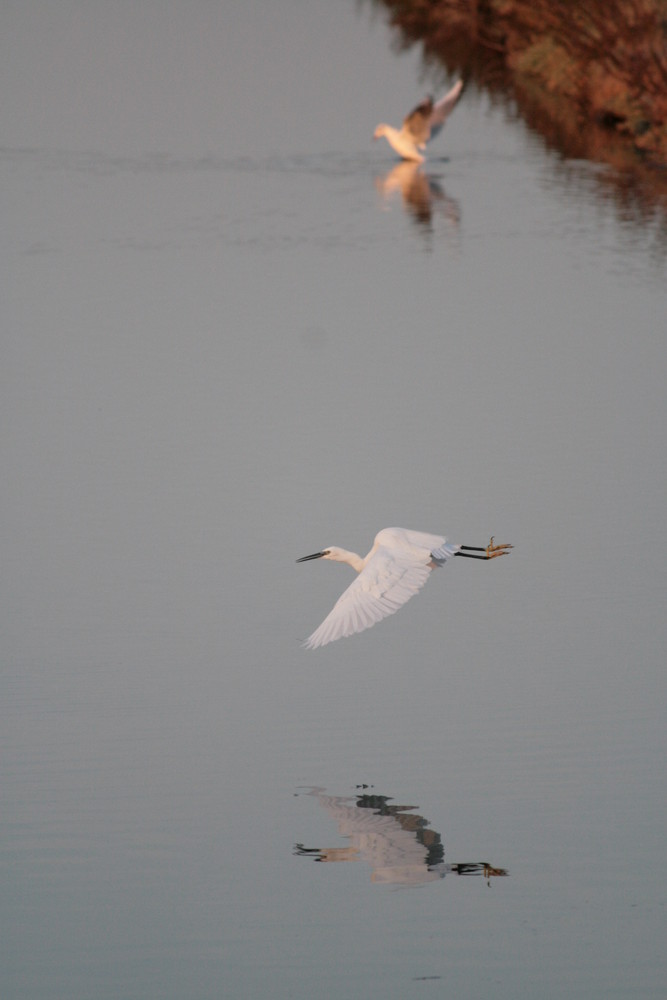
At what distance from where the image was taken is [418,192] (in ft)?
74.0

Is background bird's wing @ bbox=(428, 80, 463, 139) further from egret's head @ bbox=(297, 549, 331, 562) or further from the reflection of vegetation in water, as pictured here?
egret's head @ bbox=(297, 549, 331, 562)

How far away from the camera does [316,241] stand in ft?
61.4

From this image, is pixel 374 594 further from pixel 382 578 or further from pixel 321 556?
pixel 321 556

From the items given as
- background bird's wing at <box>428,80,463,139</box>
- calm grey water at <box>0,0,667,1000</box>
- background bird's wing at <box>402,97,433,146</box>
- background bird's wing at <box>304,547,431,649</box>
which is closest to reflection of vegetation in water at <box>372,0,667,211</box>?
background bird's wing at <box>428,80,463,139</box>

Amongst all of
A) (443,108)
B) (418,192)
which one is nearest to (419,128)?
(443,108)

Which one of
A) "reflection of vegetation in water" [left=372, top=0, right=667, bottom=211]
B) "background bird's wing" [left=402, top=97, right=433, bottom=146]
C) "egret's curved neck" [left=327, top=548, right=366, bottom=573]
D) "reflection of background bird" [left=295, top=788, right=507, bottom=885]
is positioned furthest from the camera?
"reflection of vegetation in water" [left=372, top=0, right=667, bottom=211]

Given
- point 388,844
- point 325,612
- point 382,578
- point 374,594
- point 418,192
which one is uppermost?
point 418,192

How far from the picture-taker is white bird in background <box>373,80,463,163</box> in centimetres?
2367

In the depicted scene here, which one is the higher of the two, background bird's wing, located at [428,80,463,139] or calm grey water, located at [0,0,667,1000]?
background bird's wing, located at [428,80,463,139]

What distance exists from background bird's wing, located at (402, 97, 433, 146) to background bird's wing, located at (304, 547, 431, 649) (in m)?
16.4

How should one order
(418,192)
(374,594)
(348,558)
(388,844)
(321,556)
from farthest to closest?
(418,192), (321,556), (348,558), (374,594), (388,844)

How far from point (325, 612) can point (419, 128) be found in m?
16.3

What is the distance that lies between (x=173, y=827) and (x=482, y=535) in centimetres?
343

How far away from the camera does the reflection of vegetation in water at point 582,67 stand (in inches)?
936
